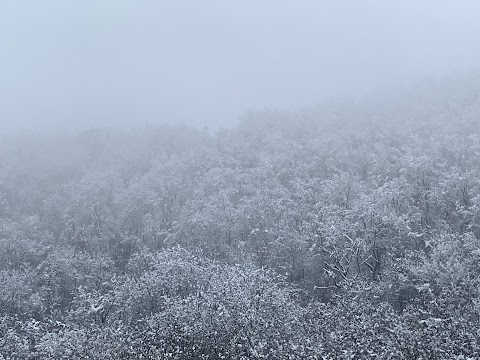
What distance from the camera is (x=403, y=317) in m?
27.1

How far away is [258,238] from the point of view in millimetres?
51406

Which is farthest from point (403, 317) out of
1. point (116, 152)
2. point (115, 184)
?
point (116, 152)

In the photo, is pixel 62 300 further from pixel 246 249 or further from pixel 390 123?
pixel 390 123

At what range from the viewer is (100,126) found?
109500mm

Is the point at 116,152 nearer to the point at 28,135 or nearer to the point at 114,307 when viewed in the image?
the point at 28,135

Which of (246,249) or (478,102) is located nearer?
(246,249)

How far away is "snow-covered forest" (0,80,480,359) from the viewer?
26719 millimetres

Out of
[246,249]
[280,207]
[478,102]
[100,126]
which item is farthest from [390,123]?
[100,126]

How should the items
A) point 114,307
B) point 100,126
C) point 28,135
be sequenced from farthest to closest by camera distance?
point 100,126 → point 28,135 → point 114,307

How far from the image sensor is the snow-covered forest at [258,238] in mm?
26719

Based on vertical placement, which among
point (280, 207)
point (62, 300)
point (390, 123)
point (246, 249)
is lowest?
point (62, 300)

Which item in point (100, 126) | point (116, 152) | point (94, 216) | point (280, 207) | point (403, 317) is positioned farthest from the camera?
point (100, 126)

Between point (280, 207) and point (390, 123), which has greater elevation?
point (390, 123)

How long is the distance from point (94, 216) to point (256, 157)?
2754 centimetres
